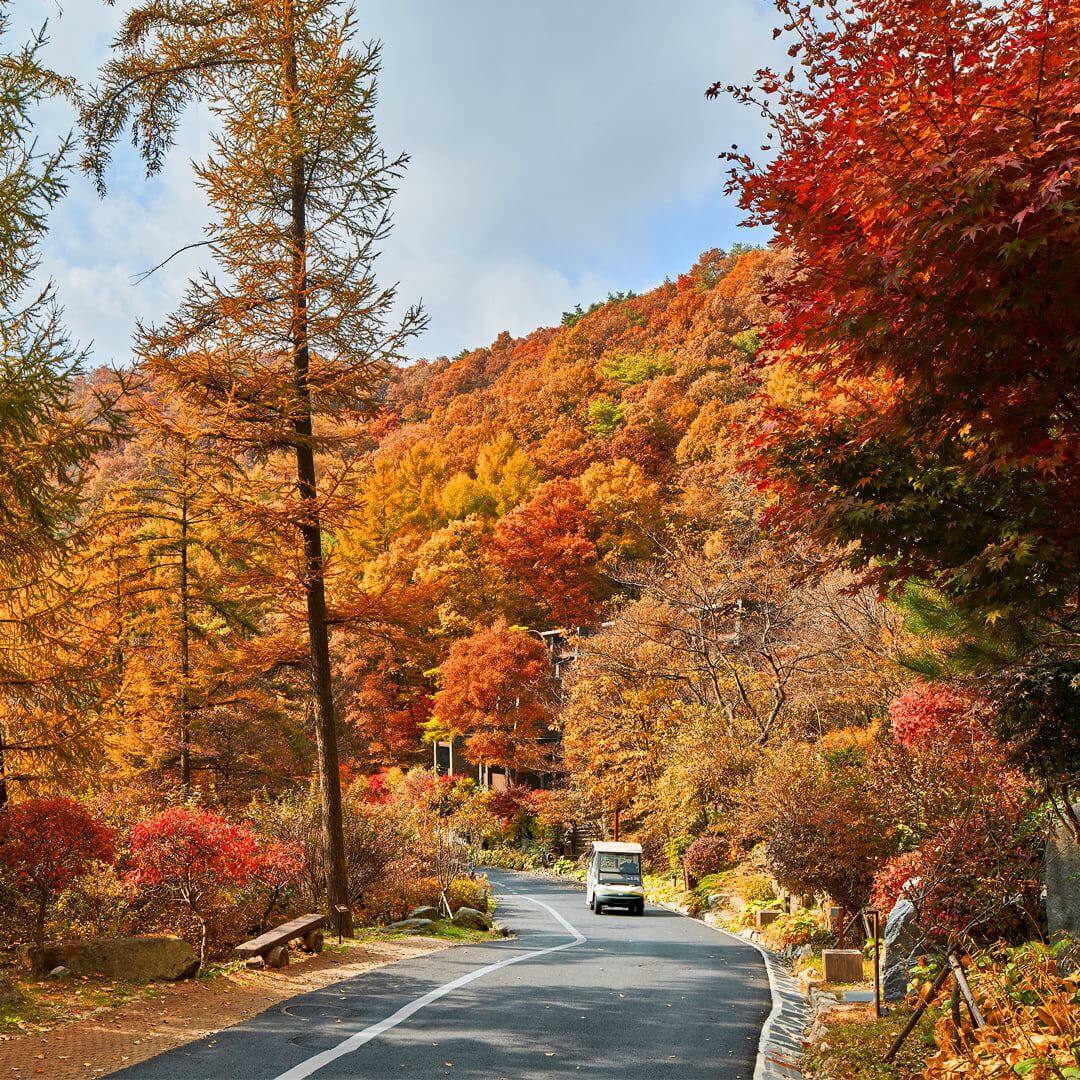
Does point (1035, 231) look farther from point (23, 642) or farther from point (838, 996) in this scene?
point (23, 642)

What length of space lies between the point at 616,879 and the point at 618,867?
0.35 meters

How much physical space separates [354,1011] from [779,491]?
5940 millimetres

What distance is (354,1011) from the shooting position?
831 centimetres

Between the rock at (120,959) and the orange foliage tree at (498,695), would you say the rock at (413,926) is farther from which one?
the orange foliage tree at (498,695)

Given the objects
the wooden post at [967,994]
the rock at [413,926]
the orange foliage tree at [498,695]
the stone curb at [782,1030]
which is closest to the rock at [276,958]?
the rock at [413,926]

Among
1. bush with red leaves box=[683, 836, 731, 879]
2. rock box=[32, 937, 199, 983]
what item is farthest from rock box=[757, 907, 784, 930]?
rock box=[32, 937, 199, 983]

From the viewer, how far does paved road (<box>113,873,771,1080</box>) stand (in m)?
6.57

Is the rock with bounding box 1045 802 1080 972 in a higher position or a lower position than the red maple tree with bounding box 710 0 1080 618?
lower

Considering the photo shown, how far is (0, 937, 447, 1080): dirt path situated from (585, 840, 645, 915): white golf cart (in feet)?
36.5

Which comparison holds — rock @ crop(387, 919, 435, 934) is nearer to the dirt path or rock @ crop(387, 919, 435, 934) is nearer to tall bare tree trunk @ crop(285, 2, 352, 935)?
tall bare tree trunk @ crop(285, 2, 352, 935)

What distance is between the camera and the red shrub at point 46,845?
9.89m

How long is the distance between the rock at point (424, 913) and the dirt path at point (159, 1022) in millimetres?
5077

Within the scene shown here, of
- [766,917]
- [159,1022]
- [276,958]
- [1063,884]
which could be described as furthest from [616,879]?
Answer: [1063,884]

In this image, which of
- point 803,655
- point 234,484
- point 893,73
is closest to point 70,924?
point 234,484
